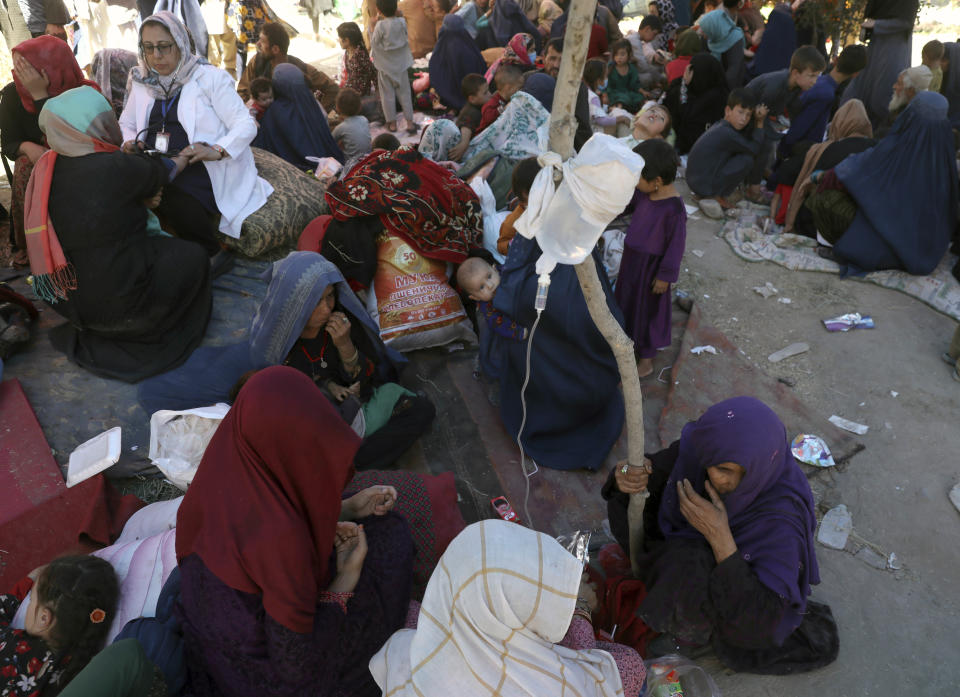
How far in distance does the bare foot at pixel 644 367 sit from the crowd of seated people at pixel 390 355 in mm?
33

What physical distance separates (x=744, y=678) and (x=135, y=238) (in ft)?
11.3

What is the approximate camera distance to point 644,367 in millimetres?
3873

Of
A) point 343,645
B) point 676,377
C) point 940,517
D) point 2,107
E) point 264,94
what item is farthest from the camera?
point 264,94

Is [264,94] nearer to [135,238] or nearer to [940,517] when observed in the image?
[135,238]

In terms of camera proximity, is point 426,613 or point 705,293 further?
point 705,293

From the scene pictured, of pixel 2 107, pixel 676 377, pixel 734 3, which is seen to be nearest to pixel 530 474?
pixel 676 377

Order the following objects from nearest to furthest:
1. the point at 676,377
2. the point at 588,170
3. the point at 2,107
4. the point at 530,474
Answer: the point at 588,170, the point at 530,474, the point at 676,377, the point at 2,107

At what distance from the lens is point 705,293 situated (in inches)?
185

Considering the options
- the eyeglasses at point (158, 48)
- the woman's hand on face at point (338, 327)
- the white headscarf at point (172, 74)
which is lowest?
the woman's hand on face at point (338, 327)

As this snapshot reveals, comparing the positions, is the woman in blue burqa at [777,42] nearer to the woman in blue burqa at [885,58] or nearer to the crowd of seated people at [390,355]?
the woman in blue burqa at [885,58]

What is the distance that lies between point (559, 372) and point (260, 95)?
4.03 m

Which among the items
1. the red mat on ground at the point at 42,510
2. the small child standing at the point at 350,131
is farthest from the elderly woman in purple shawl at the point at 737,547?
the small child standing at the point at 350,131

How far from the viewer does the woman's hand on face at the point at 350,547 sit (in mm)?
1961

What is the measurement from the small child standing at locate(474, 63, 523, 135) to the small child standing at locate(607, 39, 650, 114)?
8.85 ft
